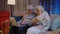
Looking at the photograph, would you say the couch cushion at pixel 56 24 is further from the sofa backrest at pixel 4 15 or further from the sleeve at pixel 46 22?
the sofa backrest at pixel 4 15

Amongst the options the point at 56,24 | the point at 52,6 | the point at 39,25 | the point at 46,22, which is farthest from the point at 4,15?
the point at 56,24

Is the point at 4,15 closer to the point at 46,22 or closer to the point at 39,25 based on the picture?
the point at 39,25

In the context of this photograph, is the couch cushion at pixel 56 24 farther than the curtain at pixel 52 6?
No

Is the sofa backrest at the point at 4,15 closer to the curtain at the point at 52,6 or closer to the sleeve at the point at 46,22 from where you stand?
the curtain at the point at 52,6

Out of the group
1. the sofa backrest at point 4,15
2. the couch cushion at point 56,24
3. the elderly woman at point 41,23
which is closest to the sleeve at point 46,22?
the elderly woman at point 41,23

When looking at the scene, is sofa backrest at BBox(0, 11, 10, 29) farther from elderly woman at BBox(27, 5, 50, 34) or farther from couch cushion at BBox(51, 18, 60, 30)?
couch cushion at BBox(51, 18, 60, 30)

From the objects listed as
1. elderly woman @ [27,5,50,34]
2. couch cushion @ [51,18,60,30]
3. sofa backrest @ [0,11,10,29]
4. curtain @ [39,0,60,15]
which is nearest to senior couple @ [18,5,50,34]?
elderly woman @ [27,5,50,34]

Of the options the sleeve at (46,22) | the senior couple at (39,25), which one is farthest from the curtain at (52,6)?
the sleeve at (46,22)

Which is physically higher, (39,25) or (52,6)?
(52,6)

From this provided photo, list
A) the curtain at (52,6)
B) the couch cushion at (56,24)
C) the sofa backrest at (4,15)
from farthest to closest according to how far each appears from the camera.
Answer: the sofa backrest at (4,15), the curtain at (52,6), the couch cushion at (56,24)

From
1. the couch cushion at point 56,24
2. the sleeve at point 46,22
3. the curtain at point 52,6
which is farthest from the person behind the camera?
the curtain at point 52,6

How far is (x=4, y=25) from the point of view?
477 centimetres

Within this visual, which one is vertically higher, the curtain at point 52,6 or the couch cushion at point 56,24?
the curtain at point 52,6

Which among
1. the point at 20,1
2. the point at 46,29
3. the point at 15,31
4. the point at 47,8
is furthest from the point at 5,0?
the point at 46,29
